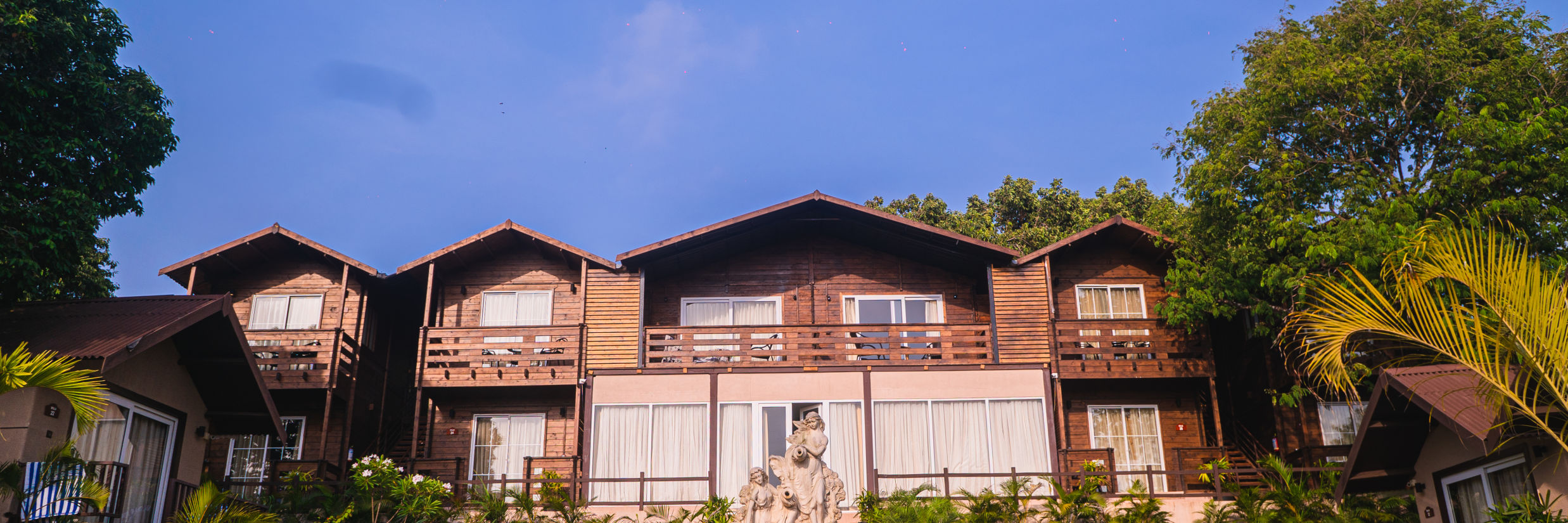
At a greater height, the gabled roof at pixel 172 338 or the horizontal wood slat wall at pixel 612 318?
the horizontal wood slat wall at pixel 612 318

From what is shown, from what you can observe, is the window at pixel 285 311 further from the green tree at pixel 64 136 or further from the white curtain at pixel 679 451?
the white curtain at pixel 679 451

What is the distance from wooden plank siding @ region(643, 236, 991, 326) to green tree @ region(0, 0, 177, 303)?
9698mm

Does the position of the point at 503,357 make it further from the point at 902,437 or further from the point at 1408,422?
the point at 1408,422

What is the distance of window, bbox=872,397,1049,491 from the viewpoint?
20281 millimetres

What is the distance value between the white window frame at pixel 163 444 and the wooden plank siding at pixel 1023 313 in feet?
45.6

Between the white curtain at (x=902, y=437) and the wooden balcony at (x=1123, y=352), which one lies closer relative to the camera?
the white curtain at (x=902, y=437)

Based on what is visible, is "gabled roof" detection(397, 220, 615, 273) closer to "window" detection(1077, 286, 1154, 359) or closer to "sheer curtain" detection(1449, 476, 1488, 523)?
"window" detection(1077, 286, 1154, 359)

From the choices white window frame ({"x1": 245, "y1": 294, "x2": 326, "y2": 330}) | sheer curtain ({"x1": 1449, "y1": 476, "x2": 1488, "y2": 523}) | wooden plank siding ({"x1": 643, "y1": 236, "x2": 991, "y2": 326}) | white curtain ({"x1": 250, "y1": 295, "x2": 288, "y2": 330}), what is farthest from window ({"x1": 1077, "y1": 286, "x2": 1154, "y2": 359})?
white curtain ({"x1": 250, "y1": 295, "x2": 288, "y2": 330})

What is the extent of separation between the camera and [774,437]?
806 inches

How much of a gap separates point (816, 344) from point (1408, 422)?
1082 centimetres

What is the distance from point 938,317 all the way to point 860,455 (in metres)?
4.67

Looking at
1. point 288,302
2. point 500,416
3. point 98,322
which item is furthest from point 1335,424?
point 288,302

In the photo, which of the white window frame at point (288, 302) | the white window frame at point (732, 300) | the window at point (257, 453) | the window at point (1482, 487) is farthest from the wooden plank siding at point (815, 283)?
the window at point (1482, 487)

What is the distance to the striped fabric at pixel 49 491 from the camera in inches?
452
